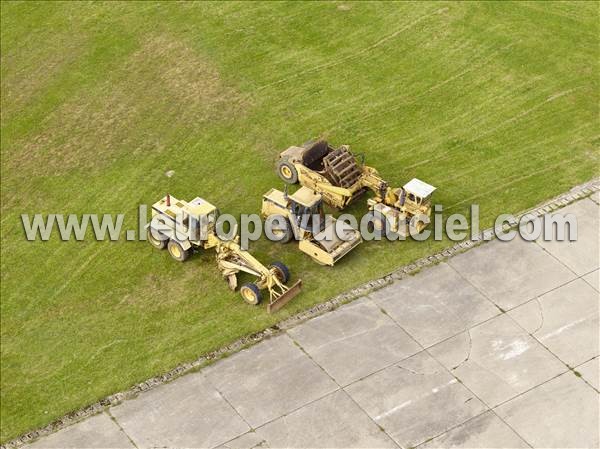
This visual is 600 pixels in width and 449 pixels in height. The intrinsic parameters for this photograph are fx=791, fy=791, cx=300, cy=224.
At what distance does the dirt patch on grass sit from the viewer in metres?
29.9

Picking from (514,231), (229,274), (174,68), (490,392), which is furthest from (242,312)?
(174,68)

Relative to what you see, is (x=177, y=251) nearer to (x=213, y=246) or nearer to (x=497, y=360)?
(x=213, y=246)

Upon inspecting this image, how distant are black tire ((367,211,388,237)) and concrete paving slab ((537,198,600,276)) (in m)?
5.04

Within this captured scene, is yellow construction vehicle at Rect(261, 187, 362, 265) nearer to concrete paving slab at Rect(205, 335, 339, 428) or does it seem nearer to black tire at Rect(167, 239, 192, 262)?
black tire at Rect(167, 239, 192, 262)

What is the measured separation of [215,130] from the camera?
3052 centimetres

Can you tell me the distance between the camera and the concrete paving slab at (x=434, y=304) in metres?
23.1

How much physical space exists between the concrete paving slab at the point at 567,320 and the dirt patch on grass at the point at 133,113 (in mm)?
14021

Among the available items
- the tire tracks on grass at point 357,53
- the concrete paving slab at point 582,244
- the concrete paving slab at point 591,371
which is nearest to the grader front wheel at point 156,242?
the tire tracks on grass at point 357,53

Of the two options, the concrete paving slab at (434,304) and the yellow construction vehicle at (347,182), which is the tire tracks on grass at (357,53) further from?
the concrete paving slab at (434,304)

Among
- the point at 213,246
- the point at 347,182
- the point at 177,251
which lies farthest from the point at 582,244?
the point at 177,251

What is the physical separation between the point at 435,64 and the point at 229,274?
14.3 meters

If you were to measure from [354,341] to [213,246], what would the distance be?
543cm

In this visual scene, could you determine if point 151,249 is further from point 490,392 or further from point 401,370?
point 490,392

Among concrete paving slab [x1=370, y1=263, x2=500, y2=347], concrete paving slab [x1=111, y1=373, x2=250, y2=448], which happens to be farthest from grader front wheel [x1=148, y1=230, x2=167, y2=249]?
concrete paving slab [x1=370, y1=263, x2=500, y2=347]
